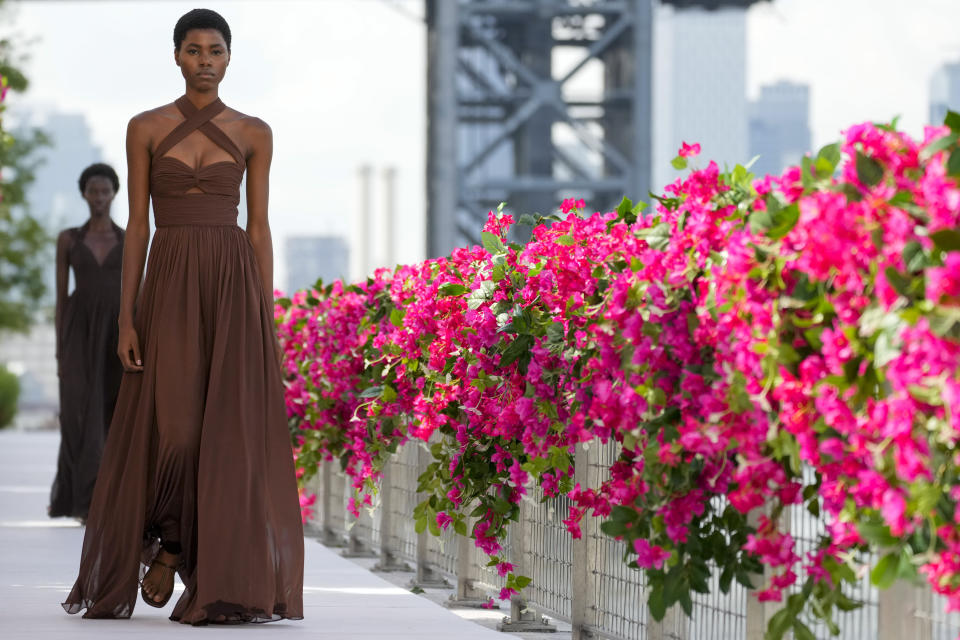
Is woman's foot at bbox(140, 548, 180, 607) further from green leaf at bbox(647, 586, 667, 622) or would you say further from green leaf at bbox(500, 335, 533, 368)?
green leaf at bbox(647, 586, 667, 622)

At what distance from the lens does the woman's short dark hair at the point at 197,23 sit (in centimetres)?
480

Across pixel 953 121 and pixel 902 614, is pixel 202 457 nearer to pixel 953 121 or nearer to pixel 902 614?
pixel 902 614

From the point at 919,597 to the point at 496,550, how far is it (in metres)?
2.27

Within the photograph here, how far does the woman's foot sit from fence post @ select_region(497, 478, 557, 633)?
0.98 meters

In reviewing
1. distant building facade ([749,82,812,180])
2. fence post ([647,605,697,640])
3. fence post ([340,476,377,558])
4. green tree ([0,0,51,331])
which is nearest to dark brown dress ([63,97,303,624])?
fence post ([647,605,697,640])

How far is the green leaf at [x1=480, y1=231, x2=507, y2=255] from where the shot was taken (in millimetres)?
4887

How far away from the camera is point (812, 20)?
91500 millimetres

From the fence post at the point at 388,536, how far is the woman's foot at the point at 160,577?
2249 millimetres

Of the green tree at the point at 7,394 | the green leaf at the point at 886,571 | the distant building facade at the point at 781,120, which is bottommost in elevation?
the green tree at the point at 7,394

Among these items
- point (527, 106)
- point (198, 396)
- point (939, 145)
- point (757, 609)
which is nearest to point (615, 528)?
point (757, 609)

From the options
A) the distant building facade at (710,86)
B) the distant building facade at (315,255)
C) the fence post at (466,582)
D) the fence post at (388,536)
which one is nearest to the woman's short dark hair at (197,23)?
the fence post at (466,582)

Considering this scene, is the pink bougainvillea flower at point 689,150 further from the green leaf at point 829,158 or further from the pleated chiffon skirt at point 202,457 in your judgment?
the pleated chiffon skirt at point 202,457

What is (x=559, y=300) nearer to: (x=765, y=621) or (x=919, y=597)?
(x=765, y=621)

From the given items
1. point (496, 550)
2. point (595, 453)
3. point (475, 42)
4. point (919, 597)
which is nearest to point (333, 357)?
point (496, 550)
